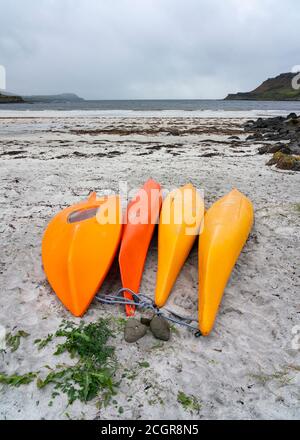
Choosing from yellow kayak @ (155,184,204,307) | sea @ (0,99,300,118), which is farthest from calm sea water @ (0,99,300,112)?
yellow kayak @ (155,184,204,307)

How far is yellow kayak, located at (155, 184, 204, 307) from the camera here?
10.1 feet

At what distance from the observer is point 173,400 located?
2070 mm

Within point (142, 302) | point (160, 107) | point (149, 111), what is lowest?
point (142, 302)

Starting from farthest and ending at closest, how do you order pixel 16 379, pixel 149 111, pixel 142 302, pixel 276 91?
pixel 276 91, pixel 149 111, pixel 142 302, pixel 16 379

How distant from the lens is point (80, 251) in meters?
3.12

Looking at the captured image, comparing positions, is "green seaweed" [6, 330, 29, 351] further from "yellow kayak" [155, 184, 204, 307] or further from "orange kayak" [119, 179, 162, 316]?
"yellow kayak" [155, 184, 204, 307]

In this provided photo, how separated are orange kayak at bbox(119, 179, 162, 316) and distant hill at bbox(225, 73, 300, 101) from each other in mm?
88493

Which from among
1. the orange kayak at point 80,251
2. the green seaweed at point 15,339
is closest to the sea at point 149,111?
the orange kayak at point 80,251

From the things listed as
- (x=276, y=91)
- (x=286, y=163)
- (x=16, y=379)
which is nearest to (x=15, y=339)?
(x=16, y=379)

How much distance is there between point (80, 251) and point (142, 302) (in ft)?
2.60

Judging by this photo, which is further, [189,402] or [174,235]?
[174,235]

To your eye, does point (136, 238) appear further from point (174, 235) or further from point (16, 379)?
point (16, 379)

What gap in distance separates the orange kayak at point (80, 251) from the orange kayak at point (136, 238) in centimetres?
12
